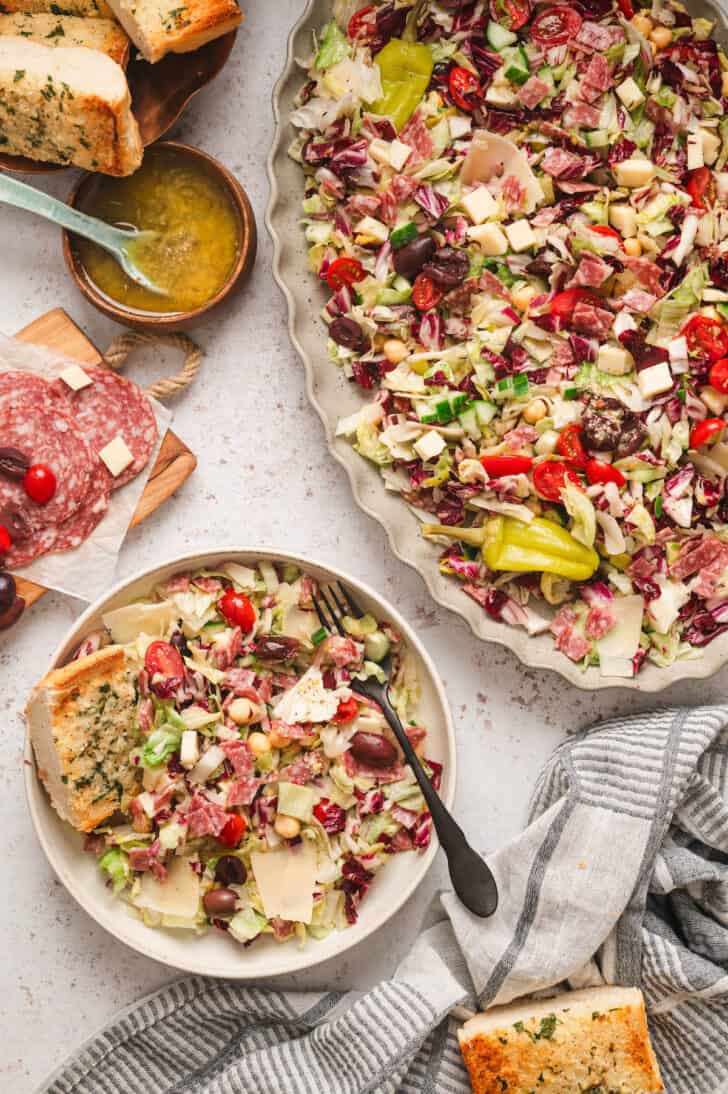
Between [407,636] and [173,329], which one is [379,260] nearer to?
[173,329]

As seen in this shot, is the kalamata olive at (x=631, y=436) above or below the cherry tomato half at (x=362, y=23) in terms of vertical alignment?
below

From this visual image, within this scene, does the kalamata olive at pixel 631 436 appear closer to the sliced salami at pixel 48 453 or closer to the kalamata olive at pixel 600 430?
the kalamata olive at pixel 600 430

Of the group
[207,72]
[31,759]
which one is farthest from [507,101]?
[31,759]

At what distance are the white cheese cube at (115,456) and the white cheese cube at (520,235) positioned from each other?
58.1 inches

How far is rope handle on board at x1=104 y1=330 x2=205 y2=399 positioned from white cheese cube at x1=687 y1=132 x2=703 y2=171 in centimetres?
177

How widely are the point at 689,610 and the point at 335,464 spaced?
1312 mm

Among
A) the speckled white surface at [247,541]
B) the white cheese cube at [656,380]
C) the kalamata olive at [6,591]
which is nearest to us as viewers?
the white cheese cube at [656,380]

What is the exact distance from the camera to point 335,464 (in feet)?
11.9

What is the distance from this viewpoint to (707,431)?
322 centimetres

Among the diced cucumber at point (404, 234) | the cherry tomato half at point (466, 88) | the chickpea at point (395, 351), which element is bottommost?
the chickpea at point (395, 351)

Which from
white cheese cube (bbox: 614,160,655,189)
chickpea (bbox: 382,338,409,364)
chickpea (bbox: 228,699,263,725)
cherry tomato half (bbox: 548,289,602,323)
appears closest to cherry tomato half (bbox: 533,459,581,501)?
cherry tomato half (bbox: 548,289,602,323)

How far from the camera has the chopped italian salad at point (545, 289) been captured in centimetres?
325

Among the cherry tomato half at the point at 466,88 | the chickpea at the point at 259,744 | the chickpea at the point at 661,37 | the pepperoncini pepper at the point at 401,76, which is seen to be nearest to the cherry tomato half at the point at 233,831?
the chickpea at the point at 259,744

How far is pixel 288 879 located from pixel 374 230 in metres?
2.15
